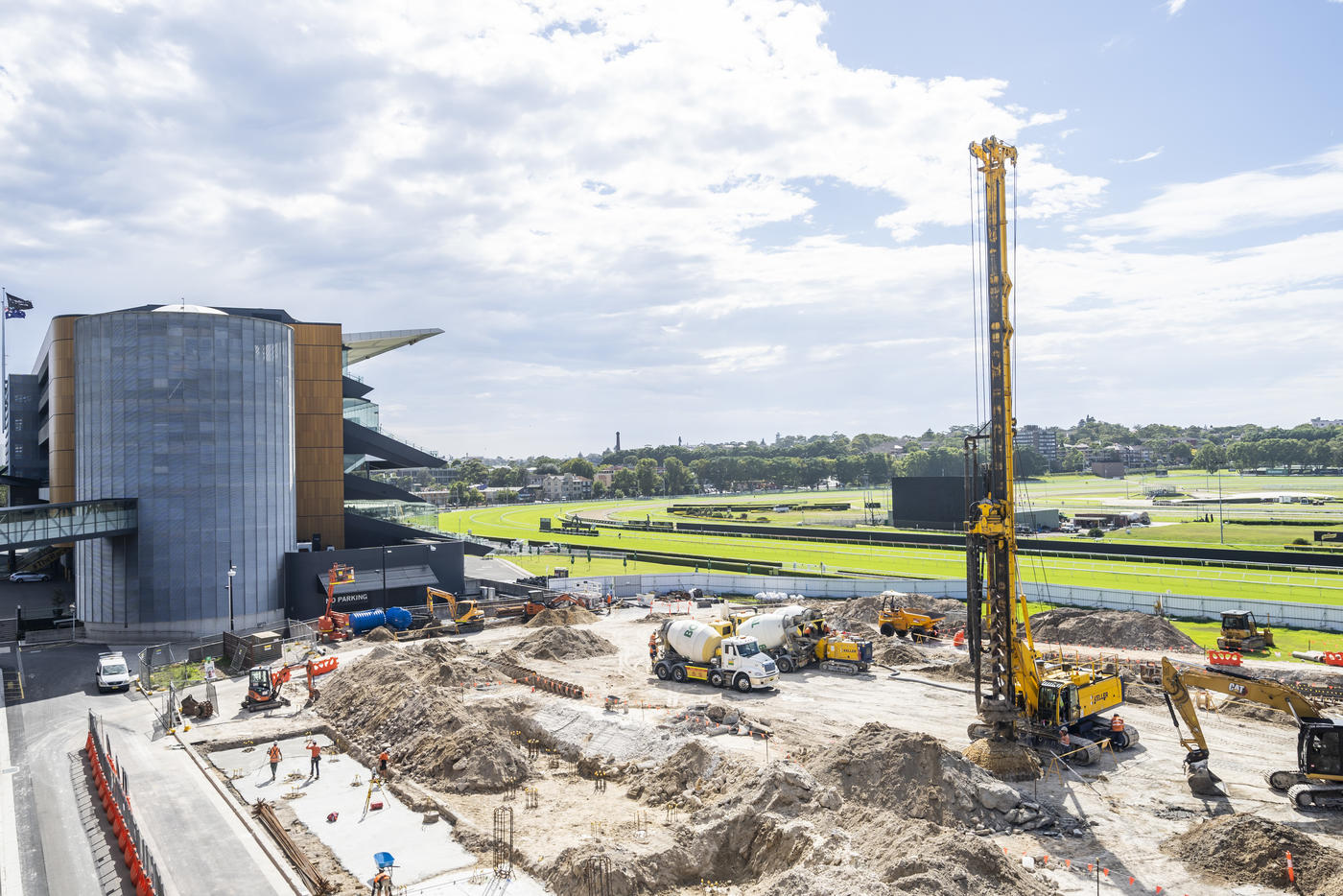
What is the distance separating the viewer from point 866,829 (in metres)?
20.7

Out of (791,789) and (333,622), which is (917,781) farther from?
(333,622)

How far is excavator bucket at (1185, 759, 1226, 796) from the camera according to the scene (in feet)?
80.5

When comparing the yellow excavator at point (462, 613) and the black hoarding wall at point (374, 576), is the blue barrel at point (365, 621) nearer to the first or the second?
the yellow excavator at point (462, 613)

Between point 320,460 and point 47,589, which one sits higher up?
point 320,460

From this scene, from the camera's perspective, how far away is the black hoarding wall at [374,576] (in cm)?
5709

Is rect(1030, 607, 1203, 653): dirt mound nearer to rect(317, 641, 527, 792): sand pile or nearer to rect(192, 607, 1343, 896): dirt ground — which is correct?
rect(192, 607, 1343, 896): dirt ground

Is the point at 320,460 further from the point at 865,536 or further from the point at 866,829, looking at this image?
the point at 865,536

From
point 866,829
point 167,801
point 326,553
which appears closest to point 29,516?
point 326,553

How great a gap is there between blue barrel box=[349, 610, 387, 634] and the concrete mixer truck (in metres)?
21.8

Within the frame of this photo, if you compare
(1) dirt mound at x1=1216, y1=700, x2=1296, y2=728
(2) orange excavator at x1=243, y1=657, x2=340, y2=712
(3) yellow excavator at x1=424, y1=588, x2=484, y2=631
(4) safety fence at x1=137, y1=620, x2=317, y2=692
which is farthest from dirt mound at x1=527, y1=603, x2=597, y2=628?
(1) dirt mound at x1=1216, y1=700, x2=1296, y2=728

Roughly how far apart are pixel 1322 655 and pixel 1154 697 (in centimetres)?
1381

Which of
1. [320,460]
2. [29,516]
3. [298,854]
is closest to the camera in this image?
[298,854]

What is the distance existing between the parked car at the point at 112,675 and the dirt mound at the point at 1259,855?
141ft

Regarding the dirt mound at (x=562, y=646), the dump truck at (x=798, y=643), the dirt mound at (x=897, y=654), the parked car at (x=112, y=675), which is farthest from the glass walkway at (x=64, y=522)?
the dirt mound at (x=897, y=654)
